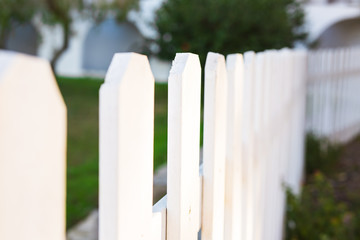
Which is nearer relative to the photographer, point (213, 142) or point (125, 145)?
point (125, 145)

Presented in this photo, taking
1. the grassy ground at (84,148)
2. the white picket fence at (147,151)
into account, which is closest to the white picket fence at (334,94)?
the grassy ground at (84,148)

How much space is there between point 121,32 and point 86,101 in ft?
29.8

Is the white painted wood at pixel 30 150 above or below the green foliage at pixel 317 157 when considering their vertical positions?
above

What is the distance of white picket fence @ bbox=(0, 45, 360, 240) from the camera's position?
17.4 inches

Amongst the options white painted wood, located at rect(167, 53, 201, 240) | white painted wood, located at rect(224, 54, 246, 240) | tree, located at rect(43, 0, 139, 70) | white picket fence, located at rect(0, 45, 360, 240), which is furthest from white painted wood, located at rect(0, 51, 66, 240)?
tree, located at rect(43, 0, 139, 70)

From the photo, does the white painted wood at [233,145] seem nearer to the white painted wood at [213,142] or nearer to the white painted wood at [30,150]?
the white painted wood at [213,142]

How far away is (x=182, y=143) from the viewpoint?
0.87m

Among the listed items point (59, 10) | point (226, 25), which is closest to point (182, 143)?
point (226, 25)

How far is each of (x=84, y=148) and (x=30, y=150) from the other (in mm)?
5639

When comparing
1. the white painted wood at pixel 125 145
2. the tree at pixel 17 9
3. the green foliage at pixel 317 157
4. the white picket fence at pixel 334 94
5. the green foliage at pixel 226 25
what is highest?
the tree at pixel 17 9

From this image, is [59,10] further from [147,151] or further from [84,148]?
[147,151]

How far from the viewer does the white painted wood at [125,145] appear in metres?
0.59

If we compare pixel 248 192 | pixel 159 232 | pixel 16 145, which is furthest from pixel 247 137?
pixel 16 145

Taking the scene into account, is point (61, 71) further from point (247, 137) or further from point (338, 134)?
point (247, 137)
